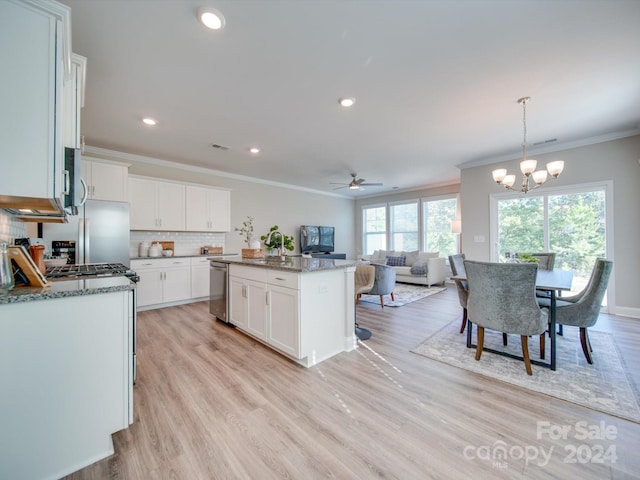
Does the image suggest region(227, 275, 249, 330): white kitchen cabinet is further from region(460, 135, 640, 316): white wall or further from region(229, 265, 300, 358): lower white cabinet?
region(460, 135, 640, 316): white wall

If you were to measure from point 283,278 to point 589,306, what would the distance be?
9.28 feet

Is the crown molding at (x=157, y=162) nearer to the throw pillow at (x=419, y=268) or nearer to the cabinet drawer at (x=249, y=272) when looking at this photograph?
the cabinet drawer at (x=249, y=272)

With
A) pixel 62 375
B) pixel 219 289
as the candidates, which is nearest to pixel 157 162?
pixel 219 289

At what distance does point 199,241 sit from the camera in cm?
546

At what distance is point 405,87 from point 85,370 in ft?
10.8

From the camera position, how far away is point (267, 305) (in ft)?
8.89

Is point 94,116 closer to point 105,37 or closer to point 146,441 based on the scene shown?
point 105,37

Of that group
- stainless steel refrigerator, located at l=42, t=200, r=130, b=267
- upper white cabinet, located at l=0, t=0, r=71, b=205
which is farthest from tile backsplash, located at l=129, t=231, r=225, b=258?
upper white cabinet, located at l=0, t=0, r=71, b=205

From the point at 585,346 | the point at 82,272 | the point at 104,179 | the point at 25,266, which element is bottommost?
the point at 585,346

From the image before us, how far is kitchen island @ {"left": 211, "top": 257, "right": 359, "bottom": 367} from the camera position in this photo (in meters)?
2.37

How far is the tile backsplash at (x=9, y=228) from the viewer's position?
1833mm

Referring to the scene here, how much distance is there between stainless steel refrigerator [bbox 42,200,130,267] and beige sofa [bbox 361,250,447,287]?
5.41 m

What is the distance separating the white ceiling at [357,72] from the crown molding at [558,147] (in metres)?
0.07

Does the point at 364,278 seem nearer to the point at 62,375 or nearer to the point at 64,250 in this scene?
the point at 62,375
